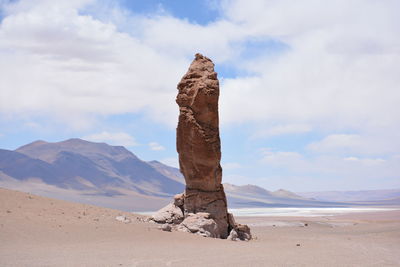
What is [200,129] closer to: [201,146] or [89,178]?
[201,146]

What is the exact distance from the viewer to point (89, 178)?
14975 cm

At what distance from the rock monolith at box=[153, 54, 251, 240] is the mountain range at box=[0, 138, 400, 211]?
82.4 meters

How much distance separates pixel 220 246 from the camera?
49.3 ft

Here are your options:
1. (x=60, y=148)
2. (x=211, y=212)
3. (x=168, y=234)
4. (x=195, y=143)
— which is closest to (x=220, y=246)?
(x=168, y=234)

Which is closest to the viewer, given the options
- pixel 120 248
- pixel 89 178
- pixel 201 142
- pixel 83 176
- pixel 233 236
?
pixel 120 248

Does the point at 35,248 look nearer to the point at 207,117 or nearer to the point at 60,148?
the point at 207,117

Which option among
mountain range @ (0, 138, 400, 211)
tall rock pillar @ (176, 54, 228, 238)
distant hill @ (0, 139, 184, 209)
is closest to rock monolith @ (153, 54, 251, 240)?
tall rock pillar @ (176, 54, 228, 238)

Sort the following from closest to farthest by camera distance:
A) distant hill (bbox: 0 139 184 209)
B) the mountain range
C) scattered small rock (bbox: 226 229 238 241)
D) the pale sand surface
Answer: the pale sand surface, scattered small rock (bbox: 226 229 238 241), the mountain range, distant hill (bbox: 0 139 184 209)

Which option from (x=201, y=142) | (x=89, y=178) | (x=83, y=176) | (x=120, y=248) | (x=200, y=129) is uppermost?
(x=83, y=176)

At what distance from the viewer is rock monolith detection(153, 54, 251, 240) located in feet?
60.5

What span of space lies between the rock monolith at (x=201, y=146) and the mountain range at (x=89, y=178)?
→ 82.4m

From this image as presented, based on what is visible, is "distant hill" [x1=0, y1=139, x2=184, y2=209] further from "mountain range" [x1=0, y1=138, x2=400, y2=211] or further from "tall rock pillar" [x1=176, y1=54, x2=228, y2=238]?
"tall rock pillar" [x1=176, y1=54, x2=228, y2=238]

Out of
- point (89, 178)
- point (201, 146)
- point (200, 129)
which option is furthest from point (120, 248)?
point (89, 178)

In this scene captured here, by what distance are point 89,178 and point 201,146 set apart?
447 ft
